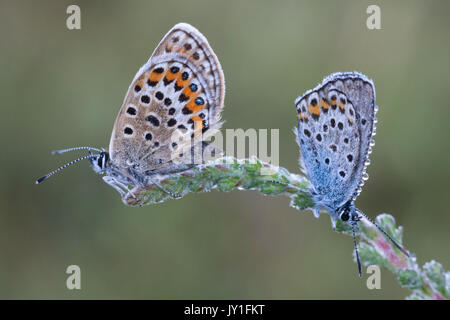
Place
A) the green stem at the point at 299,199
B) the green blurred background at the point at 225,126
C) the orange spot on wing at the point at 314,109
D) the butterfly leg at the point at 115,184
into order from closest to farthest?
the green stem at the point at 299,199
the orange spot on wing at the point at 314,109
the butterfly leg at the point at 115,184
the green blurred background at the point at 225,126

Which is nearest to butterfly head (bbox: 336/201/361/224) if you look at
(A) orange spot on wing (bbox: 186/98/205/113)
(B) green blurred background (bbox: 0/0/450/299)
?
(A) orange spot on wing (bbox: 186/98/205/113)

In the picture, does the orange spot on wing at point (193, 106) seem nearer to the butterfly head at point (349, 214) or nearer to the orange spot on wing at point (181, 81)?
the orange spot on wing at point (181, 81)

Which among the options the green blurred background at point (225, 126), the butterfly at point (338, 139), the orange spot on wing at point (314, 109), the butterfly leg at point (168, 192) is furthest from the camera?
the green blurred background at point (225, 126)

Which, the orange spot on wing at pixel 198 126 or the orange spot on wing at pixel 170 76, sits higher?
the orange spot on wing at pixel 170 76

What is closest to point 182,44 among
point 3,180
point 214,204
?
point 214,204

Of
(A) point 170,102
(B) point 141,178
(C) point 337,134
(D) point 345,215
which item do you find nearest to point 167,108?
(A) point 170,102

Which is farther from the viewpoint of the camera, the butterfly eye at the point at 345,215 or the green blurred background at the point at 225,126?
the green blurred background at the point at 225,126

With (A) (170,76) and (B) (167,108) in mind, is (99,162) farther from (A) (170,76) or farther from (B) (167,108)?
(A) (170,76)

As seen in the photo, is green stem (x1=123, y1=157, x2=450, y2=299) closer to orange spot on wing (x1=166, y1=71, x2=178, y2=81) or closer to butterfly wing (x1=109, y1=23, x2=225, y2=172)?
butterfly wing (x1=109, y1=23, x2=225, y2=172)

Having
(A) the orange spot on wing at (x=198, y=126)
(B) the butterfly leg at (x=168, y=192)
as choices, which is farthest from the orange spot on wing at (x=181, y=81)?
(B) the butterfly leg at (x=168, y=192)
